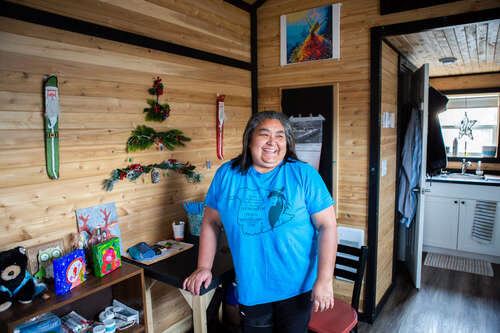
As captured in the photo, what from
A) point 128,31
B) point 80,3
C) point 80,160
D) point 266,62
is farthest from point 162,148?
point 266,62

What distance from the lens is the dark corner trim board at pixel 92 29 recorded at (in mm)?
1559

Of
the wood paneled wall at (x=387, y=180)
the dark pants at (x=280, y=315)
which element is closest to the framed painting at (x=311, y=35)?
the wood paneled wall at (x=387, y=180)

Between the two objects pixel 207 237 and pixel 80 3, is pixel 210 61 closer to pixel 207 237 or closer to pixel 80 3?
pixel 80 3

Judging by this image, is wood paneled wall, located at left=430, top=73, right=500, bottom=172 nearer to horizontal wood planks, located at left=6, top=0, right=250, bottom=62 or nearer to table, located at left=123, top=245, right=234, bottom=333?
horizontal wood planks, located at left=6, top=0, right=250, bottom=62

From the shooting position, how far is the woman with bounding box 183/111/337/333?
4.66 feet

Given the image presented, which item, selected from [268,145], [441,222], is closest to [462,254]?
[441,222]

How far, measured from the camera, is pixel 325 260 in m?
1.42

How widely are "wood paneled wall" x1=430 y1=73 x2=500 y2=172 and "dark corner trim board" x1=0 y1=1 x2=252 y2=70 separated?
143 inches

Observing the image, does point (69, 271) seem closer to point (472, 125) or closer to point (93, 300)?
point (93, 300)

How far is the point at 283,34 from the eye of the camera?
2965mm

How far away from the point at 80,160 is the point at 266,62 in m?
1.88

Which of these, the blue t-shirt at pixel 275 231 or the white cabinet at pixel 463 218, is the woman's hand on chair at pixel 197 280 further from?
the white cabinet at pixel 463 218

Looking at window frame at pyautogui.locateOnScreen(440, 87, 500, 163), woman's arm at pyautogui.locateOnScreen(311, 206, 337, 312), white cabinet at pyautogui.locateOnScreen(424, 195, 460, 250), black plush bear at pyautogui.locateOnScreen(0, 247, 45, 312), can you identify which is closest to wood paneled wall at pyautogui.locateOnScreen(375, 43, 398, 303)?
white cabinet at pyautogui.locateOnScreen(424, 195, 460, 250)

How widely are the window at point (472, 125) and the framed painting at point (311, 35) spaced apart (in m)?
2.92
